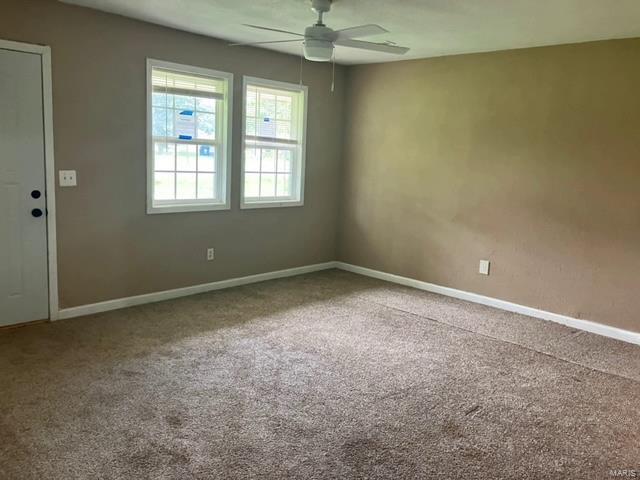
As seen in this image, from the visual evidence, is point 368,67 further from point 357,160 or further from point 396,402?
point 396,402

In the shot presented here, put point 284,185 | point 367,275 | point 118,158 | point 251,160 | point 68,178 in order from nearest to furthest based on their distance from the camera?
point 68,178
point 118,158
point 251,160
point 284,185
point 367,275

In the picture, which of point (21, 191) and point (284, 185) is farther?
point (284, 185)

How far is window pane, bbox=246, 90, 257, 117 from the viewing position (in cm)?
509

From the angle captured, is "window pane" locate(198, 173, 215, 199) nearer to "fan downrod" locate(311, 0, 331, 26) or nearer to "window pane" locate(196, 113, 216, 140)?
"window pane" locate(196, 113, 216, 140)

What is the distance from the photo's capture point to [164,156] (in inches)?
178

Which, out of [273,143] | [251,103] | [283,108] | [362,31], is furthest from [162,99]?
[362,31]

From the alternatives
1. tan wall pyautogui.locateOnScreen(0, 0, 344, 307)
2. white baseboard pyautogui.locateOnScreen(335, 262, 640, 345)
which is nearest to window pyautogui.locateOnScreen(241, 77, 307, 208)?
tan wall pyautogui.locateOnScreen(0, 0, 344, 307)

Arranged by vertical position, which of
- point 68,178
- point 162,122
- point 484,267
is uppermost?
point 162,122

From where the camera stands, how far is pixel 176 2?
11.5ft

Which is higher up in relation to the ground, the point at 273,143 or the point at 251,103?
the point at 251,103

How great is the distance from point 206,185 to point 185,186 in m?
0.23

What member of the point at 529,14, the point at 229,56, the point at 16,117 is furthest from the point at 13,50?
the point at 529,14

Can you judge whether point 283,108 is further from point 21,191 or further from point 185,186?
point 21,191

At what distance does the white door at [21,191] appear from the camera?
358 centimetres
